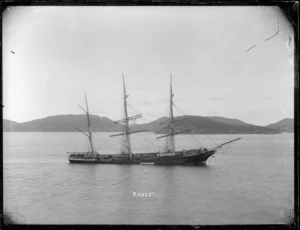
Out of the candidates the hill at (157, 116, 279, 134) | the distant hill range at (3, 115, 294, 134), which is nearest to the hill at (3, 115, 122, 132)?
the distant hill range at (3, 115, 294, 134)

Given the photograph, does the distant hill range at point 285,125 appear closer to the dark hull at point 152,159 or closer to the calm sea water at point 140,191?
the calm sea water at point 140,191

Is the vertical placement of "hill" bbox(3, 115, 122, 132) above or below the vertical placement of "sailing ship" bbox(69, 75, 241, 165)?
above

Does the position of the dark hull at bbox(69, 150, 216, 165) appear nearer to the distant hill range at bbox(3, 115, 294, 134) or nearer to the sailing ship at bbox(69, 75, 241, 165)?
the sailing ship at bbox(69, 75, 241, 165)

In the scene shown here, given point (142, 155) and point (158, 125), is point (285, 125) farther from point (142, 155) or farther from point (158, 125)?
point (142, 155)

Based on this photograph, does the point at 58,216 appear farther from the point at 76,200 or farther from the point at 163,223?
the point at 163,223

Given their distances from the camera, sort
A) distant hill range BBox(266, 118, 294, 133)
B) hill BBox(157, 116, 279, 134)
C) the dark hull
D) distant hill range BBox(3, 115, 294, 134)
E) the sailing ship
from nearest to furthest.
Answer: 1. distant hill range BBox(266, 118, 294, 133)
2. distant hill range BBox(3, 115, 294, 134)
3. hill BBox(157, 116, 279, 134)
4. the sailing ship
5. the dark hull

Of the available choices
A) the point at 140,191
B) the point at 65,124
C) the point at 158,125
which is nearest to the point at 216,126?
the point at 158,125
